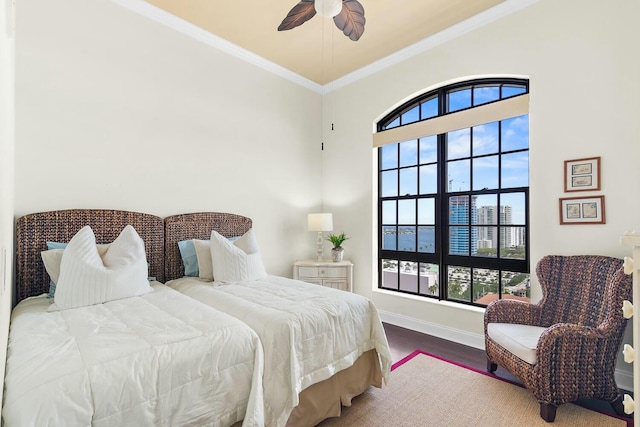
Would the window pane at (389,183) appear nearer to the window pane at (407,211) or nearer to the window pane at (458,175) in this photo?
the window pane at (407,211)

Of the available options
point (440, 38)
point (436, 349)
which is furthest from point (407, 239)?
point (440, 38)

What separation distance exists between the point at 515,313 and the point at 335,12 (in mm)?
2611

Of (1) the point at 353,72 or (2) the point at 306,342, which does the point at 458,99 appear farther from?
(2) the point at 306,342

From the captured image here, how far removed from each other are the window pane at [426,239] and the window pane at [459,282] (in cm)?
29

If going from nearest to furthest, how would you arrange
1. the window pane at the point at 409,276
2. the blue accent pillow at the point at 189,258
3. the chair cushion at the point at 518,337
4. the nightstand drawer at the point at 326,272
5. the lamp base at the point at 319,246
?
the chair cushion at the point at 518,337 → the blue accent pillow at the point at 189,258 → the window pane at the point at 409,276 → the nightstand drawer at the point at 326,272 → the lamp base at the point at 319,246

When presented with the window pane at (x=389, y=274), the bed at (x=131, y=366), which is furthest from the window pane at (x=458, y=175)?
the bed at (x=131, y=366)

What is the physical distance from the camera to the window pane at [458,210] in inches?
129

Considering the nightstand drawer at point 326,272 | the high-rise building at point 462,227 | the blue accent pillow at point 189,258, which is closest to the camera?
the blue accent pillow at point 189,258

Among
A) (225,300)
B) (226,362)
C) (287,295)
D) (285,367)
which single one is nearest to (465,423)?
(285,367)

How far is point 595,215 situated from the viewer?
241 centimetres

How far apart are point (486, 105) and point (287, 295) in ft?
8.51

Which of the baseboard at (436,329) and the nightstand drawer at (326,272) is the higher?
the nightstand drawer at (326,272)

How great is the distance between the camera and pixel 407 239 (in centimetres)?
374

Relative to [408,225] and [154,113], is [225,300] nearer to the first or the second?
[154,113]
